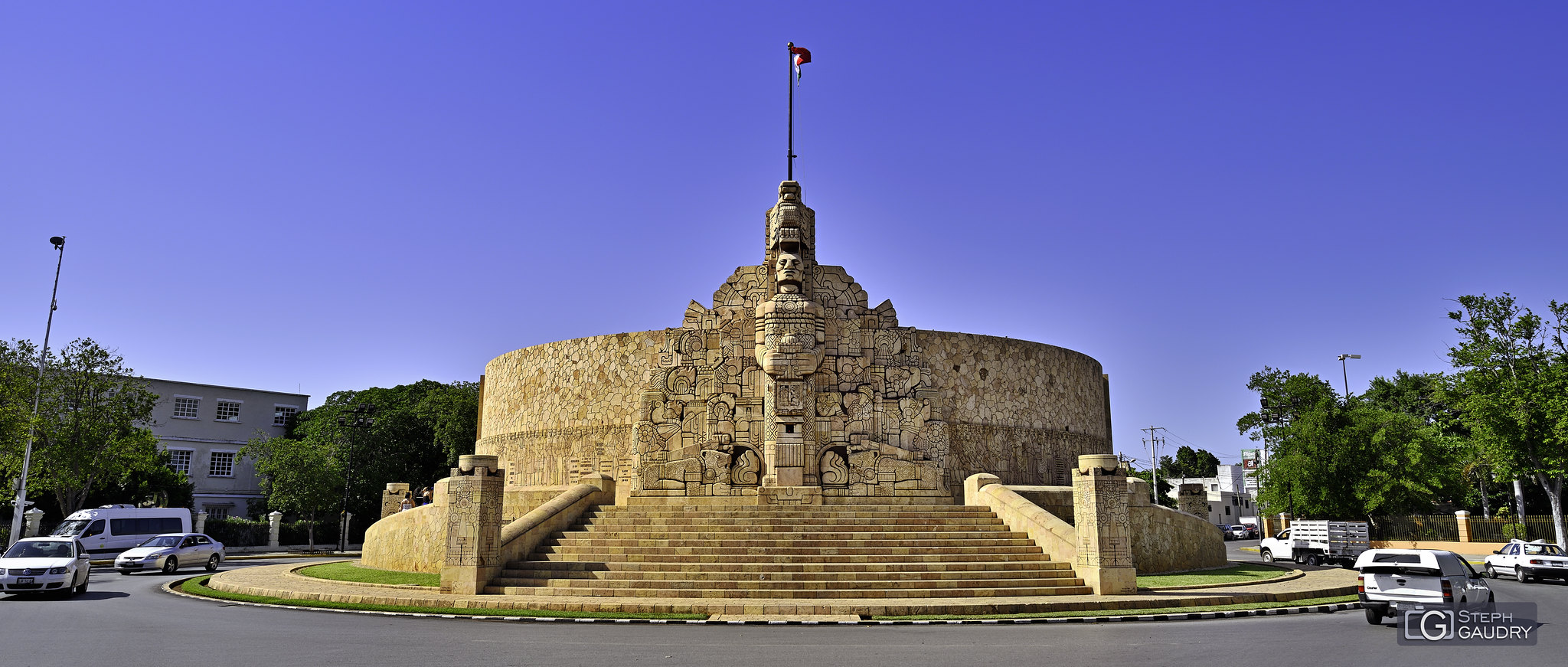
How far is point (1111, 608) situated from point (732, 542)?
6.37 metres

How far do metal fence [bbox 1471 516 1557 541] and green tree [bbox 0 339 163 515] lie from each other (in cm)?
4527

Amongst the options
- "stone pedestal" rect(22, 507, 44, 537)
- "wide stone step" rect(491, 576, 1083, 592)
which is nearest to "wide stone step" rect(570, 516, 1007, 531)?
"wide stone step" rect(491, 576, 1083, 592)

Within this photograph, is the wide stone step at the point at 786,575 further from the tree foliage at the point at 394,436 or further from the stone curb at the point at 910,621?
the tree foliage at the point at 394,436

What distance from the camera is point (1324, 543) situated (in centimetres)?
2739

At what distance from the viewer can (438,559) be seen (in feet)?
63.1

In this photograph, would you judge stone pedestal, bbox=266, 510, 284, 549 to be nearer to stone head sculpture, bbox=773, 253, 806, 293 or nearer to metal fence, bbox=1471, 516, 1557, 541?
stone head sculpture, bbox=773, 253, 806, 293

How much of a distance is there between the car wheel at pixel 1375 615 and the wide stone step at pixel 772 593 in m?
3.95

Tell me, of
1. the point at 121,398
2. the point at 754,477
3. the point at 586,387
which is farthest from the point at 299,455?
the point at 754,477

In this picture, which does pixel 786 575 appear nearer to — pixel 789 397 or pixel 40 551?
pixel 789 397

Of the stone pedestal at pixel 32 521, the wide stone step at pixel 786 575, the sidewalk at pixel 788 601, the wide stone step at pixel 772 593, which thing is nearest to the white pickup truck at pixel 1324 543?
the sidewalk at pixel 788 601

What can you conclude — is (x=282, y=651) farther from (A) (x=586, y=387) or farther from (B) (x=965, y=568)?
(A) (x=586, y=387)

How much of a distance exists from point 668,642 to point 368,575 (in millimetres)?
10651

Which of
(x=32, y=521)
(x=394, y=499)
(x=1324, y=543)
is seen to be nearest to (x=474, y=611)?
(x=394, y=499)

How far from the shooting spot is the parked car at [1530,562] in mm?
A: 21594
